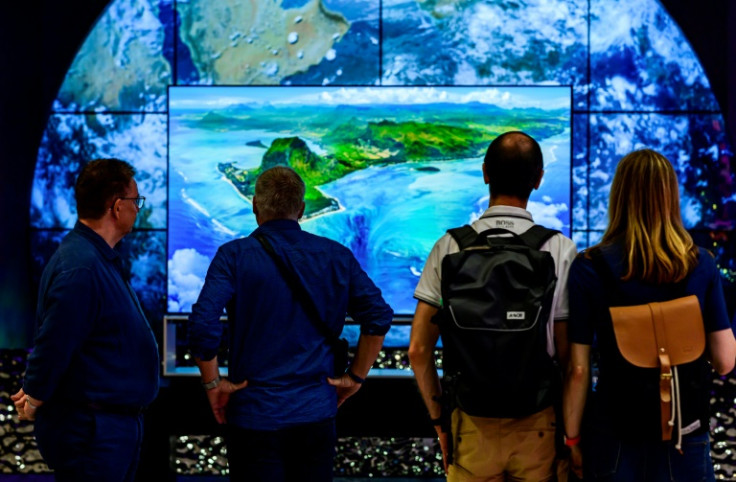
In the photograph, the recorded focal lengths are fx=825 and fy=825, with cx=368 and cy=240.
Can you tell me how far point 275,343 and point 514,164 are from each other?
3.00ft

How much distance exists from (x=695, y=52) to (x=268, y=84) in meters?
2.71

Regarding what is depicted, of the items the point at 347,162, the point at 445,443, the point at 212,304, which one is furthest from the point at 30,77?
the point at 445,443

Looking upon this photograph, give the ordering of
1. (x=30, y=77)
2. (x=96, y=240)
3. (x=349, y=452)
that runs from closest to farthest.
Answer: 1. (x=96, y=240)
2. (x=349, y=452)
3. (x=30, y=77)

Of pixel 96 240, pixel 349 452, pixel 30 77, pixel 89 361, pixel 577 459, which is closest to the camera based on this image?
pixel 577 459

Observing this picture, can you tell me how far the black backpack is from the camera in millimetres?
1994

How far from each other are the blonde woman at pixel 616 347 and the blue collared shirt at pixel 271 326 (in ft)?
2.68

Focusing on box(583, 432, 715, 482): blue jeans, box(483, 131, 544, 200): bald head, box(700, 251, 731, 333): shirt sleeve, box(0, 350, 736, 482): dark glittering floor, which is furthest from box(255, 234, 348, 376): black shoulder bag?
box(0, 350, 736, 482): dark glittering floor

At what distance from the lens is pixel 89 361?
2.31 m

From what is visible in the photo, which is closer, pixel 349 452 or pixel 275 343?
pixel 275 343

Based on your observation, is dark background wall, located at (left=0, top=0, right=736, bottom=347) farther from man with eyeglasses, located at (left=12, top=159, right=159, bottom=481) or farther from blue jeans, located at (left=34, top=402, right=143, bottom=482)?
blue jeans, located at (left=34, top=402, right=143, bottom=482)

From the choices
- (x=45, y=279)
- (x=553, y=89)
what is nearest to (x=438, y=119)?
(x=553, y=89)

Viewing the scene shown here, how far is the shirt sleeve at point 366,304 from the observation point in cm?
266

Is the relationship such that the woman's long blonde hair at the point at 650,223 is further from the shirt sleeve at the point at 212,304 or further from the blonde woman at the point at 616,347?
the shirt sleeve at the point at 212,304

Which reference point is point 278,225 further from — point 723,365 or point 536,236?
point 723,365
